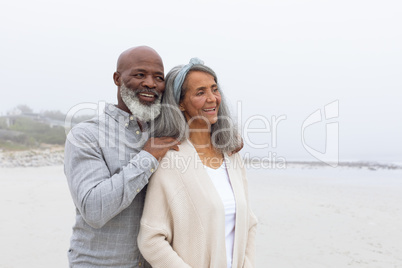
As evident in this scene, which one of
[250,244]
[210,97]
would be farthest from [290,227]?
[210,97]

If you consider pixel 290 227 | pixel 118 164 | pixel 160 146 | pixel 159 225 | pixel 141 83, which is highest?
pixel 141 83

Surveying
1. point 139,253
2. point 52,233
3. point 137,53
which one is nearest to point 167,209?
point 139,253

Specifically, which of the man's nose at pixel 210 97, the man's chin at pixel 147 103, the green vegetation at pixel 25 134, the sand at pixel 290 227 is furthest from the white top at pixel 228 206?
the green vegetation at pixel 25 134

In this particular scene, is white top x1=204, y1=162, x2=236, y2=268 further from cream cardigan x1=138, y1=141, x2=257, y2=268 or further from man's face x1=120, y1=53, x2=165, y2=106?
man's face x1=120, y1=53, x2=165, y2=106

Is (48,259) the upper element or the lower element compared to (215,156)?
lower

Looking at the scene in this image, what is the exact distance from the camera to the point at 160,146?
6.54 feet

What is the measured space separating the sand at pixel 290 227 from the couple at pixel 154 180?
13.2 ft

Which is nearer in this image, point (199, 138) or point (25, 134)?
point (199, 138)

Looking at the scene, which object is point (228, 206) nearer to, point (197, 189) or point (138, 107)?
point (197, 189)

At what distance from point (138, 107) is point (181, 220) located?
715 millimetres

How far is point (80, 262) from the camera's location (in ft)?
6.43

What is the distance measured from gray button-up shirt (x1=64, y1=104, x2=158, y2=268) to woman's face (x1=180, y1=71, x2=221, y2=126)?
333 millimetres

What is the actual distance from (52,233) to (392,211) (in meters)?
9.09

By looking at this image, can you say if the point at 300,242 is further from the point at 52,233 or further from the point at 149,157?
the point at 149,157
